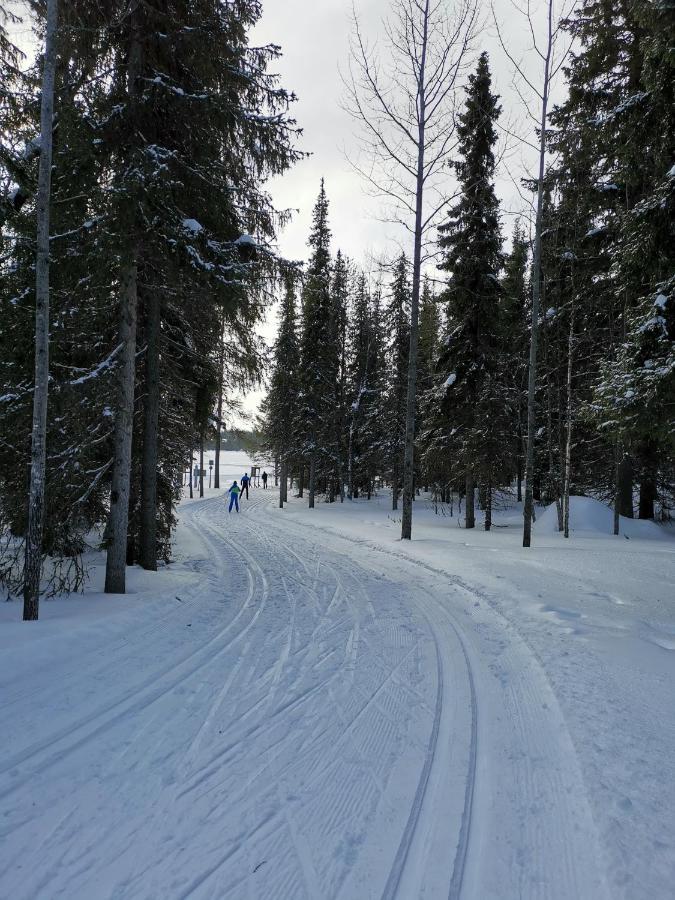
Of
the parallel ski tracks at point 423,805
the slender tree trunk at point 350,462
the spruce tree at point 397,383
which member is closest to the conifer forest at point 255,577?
the parallel ski tracks at point 423,805

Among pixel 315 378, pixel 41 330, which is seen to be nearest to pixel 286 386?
pixel 315 378

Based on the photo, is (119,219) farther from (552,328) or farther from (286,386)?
(286,386)

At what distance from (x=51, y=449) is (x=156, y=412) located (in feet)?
6.70

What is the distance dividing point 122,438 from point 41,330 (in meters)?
2.24

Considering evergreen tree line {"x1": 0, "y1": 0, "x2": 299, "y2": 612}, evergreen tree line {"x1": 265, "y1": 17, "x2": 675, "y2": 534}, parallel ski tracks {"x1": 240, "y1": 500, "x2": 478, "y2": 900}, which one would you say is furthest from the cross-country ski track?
evergreen tree line {"x1": 265, "y1": 17, "x2": 675, "y2": 534}

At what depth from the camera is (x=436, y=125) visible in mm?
13211

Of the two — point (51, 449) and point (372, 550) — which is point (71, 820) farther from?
point (372, 550)

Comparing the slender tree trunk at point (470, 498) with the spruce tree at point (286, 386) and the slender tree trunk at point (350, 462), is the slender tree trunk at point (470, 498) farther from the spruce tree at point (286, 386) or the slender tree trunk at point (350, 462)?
the spruce tree at point (286, 386)

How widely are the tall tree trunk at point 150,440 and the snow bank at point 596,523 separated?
41.9 ft

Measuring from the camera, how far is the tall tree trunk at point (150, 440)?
8578 mm

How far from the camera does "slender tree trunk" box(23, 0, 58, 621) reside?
5047mm

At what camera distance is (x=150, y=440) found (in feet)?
28.7

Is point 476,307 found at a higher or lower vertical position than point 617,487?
higher

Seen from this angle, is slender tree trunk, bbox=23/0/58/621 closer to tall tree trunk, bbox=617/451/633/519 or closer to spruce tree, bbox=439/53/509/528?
spruce tree, bbox=439/53/509/528
